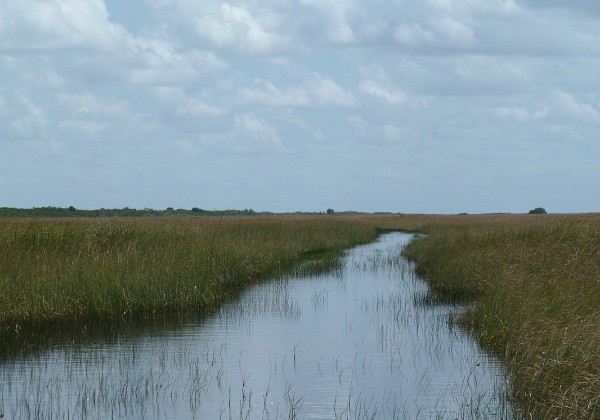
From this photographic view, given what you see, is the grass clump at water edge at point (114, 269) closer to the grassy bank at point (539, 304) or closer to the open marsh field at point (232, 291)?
the open marsh field at point (232, 291)

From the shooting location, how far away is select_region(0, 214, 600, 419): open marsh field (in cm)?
884

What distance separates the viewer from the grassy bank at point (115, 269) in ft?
46.6

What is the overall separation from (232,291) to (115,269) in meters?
3.64

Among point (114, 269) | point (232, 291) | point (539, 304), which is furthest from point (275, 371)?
point (232, 291)

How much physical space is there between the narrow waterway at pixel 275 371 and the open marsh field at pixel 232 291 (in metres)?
0.15

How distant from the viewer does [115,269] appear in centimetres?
1585

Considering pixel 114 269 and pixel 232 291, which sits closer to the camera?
pixel 114 269

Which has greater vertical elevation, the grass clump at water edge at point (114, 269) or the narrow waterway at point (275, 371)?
the grass clump at water edge at point (114, 269)

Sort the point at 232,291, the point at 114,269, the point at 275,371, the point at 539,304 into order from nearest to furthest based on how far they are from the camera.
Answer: the point at 275,371, the point at 539,304, the point at 114,269, the point at 232,291

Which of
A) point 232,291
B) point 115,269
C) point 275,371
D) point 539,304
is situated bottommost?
point 275,371

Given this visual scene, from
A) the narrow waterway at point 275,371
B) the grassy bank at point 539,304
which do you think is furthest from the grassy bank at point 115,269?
the grassy bank at point 539,304

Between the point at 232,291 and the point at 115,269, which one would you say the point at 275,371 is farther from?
the point at 232,291

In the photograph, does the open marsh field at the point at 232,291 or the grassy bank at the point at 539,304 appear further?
the open marsh field at the point at 232,291

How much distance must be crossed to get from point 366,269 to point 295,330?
1103cm
